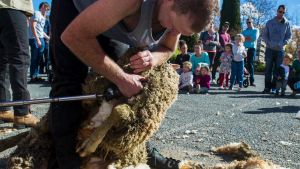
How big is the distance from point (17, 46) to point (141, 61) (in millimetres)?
1882

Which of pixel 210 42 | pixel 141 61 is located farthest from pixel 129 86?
pixel 210 42

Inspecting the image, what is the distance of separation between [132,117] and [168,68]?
402 millimetres

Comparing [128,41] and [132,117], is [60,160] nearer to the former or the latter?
[132,117]

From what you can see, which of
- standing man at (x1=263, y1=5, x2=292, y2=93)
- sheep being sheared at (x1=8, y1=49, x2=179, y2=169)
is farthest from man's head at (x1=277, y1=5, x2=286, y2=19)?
sheep being sheared at (x1=8, y1=49, x2=179, y2=169)

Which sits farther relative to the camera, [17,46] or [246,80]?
[246,80]

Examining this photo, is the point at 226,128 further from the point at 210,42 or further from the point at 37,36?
the point at 210,42

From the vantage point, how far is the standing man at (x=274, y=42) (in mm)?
Answer: 9250

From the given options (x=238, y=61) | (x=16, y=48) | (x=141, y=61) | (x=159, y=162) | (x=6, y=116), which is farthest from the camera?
(x=238, y=61)

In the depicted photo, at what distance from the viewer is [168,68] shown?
Answer: 7.82 feet

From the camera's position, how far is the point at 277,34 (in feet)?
30.5

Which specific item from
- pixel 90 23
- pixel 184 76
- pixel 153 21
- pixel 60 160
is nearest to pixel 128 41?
pixel 153 21

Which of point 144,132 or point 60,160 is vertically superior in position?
point 144,132

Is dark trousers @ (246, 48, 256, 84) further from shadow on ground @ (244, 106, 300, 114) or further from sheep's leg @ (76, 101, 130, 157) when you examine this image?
sheep's leg @ (76, 101, 130, 157)

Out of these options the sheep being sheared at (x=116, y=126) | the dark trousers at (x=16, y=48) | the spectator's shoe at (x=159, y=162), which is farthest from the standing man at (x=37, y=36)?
the sheep being sheared at (x=116, y=126)
